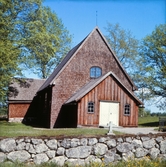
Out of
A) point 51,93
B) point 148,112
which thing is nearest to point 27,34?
point 51,93

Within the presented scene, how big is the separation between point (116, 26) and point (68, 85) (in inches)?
906

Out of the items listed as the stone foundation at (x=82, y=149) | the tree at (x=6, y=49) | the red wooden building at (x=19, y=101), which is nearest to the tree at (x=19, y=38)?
the tree at (x=6, y=49)

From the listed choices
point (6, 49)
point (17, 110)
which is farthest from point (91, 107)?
point (17, 110)

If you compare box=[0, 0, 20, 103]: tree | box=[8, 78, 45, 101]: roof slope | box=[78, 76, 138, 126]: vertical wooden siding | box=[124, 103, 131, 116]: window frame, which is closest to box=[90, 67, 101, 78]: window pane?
box=[78, 76, 138, 126]: vertical wooden siding

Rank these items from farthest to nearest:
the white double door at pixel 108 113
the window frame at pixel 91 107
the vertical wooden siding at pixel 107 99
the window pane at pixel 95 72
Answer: the window pane at pixel 95 72 → the white double door at pixel 108 113 → the window frame at pixel 91 107 → the vertical wooden siding at pixel 107 99

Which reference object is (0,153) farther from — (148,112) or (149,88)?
(148,112)

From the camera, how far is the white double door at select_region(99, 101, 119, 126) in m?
21.2

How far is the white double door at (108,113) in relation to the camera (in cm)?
2121

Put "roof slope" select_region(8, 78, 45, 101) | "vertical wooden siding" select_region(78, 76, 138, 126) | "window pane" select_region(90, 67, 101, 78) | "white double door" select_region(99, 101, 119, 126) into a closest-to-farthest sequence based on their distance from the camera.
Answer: "vertical wooden siding" select_region(78, 76, 138, 126), "white double door" select_region(99, 101, 119, 126), "window pane" select_region(90, 67, 101, 78), "roof slope" select_region(8, 78, 45, 101)

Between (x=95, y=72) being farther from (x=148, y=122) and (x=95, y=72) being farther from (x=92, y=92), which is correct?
(x=148, y=122)

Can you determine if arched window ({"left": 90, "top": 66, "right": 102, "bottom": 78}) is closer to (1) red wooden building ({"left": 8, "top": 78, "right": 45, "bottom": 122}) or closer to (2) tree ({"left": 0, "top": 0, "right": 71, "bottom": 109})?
(2) tree ({"left": 0, "top": 0, "right": 71, "bottom": 109})

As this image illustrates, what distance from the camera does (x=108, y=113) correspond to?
21.5 m

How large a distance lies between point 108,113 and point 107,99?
1.32 m

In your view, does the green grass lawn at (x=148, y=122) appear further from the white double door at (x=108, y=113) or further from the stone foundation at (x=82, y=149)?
the stone foundation at (x=82, y=149)
